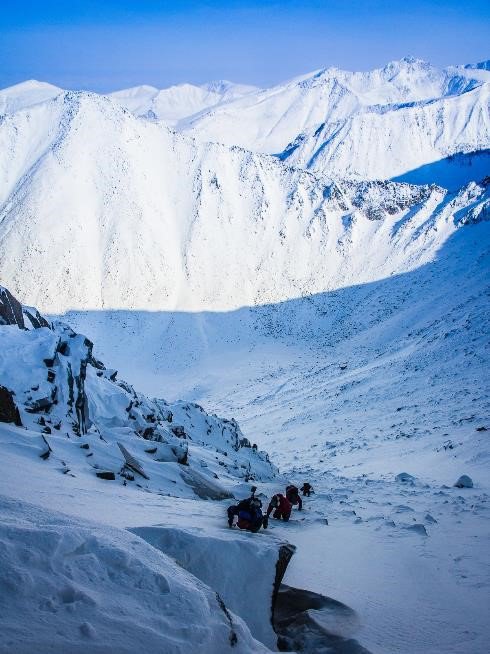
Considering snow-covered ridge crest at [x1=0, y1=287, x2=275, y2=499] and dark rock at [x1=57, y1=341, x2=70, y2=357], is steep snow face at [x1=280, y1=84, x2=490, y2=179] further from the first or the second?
dark rock at [x1=57, y1=341, x2=70, y2=357]

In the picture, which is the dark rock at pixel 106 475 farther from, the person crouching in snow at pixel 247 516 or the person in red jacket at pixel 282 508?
the person in red jacket at pixel 282 508

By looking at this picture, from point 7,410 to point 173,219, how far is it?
245 feet

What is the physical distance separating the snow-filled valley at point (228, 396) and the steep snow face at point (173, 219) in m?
0.41

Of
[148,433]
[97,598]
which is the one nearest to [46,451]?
[97,598]

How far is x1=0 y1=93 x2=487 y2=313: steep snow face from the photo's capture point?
240 ft

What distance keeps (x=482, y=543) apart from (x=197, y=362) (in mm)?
55151

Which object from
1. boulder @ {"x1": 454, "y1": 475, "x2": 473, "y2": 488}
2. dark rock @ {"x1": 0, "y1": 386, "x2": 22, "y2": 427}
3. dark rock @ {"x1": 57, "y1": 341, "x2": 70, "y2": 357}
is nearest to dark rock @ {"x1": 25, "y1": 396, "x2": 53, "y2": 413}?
dark rock @ {"x1": 0, "y1": 386, "x2": 22, "y2": 427}

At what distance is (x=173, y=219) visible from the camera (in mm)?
82938

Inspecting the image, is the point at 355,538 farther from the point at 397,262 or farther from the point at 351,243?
the point at 351,243

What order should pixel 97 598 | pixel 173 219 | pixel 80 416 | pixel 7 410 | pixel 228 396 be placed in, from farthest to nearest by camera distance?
pixel 173 219
pixel 228 396
pixel 80 416
pixel 7 410
pixel 97 598

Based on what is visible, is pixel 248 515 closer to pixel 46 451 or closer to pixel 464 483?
pixel 46 451

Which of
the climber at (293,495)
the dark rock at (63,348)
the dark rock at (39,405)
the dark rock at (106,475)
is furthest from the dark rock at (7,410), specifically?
the climber at (293,495)

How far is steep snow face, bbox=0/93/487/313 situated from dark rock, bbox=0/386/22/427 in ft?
200

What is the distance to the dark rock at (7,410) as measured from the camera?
445 inches
